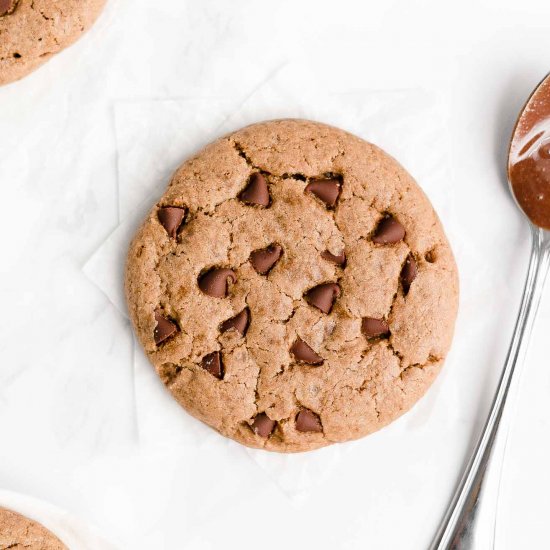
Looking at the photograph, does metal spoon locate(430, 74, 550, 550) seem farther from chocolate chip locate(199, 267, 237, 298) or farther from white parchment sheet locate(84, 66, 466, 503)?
chocolate chip locate(199, 267, 237, 298)

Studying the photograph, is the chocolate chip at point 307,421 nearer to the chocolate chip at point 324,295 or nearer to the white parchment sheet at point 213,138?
the white parchment sheet at point 213,138

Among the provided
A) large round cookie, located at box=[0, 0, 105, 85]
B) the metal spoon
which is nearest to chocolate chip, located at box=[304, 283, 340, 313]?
the metal spoon

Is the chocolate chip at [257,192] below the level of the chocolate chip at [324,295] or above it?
above

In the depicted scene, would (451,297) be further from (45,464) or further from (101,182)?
(45,464)

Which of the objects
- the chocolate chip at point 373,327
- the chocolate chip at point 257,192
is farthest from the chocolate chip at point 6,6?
the chocolate chip at point 373,327

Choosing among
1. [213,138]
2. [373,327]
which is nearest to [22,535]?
[373,327]

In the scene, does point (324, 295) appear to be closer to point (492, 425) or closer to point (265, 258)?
point (265, 258)

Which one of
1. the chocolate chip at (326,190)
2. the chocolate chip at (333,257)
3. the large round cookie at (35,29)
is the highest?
the large round cookie at (35,29)
